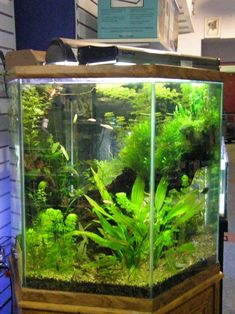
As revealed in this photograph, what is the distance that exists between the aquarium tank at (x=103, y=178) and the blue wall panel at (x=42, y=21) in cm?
91

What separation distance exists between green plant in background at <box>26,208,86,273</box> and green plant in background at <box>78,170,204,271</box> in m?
0.07

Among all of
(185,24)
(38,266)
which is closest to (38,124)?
(38,266)

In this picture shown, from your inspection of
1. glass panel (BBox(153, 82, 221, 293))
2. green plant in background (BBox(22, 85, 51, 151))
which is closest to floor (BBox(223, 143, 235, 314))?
glass panel (BBox(153, 82, 221, 293))

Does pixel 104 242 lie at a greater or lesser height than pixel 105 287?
greater

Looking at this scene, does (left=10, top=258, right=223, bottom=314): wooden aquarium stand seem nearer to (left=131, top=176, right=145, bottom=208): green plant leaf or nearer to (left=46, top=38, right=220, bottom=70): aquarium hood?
(left=131, top=176, right=145, bottom=208): green plant leaf

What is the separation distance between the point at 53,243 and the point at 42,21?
4.94ft

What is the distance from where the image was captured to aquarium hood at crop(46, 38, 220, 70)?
1.69 metres

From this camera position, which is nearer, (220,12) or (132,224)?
(132,224)

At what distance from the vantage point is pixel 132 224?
5.70 feet

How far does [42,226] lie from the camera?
1824 millimetres

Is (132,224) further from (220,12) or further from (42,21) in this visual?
(220,12)

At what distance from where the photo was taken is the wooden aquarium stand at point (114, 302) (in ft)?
5.60

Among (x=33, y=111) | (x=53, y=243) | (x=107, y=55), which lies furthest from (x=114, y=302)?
(x=107, y=55)

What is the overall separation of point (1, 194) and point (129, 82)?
1.39 metres
